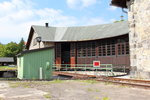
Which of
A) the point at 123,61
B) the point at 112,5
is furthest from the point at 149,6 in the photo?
the point at 123,61

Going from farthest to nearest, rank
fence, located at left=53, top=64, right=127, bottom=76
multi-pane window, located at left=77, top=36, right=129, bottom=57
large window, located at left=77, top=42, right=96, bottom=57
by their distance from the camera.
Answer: large window, located at left=77, top=42, right=96, bottom=57
multi-pane window, located at left=77, top=36, right=129, bottom=57
fence, located at left=53, top=64, right=127, bottom=76

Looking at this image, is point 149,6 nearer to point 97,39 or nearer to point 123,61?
point 123,61

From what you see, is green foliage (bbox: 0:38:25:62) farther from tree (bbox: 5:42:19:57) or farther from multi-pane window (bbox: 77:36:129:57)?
multi-pane window (bbox: 77:36:129:57)

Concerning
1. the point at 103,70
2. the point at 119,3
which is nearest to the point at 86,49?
the point at 103,70

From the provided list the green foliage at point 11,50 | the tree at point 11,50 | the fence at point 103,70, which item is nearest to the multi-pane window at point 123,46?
the fence at point 103,70

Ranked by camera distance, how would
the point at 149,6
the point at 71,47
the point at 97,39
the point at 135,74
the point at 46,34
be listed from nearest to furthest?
the point at 149,6, the point at 135,74, the point at 97,39, the point at 71,47, the point at 46,34

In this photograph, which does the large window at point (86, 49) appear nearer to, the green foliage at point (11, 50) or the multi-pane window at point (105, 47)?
the multi-pane window at point (105, 47)

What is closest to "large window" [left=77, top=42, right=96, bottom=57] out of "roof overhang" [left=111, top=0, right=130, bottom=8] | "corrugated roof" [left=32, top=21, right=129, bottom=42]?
"corrugated roof" [left=32, top=21, right=129, bottom=42]

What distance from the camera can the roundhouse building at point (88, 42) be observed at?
18.5 metres

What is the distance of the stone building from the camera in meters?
11.7

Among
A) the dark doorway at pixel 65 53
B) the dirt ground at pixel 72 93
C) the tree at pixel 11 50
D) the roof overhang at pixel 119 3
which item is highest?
the roof overhang at pixel 119 3

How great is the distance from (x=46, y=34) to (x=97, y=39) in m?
8.93

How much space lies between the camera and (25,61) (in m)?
14.0

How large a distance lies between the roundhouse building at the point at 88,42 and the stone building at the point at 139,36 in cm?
418
